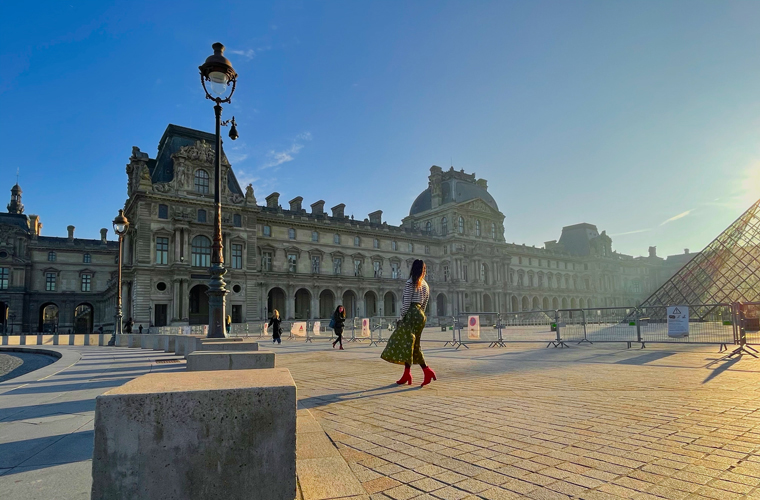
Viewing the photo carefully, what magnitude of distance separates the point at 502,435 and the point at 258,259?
1884 inches

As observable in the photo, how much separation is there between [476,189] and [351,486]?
75734mm

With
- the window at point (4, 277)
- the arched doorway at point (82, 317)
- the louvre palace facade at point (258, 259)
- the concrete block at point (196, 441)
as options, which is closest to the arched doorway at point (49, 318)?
the louvre palace facade at point (258, 259)

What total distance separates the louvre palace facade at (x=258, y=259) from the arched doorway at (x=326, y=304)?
198 mm

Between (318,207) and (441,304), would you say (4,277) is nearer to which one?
(318,207)

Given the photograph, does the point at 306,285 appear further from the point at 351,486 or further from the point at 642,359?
the point at 351,486

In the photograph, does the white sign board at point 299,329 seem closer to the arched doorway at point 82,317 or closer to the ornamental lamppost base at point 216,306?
the ornamental lamppost base at point 216,306

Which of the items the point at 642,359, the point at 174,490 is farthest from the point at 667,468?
the point at 642,359

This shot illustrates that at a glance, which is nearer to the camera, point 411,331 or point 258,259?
point 411,331

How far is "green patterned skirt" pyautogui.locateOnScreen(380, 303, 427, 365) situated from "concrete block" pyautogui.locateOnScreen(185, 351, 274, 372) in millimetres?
2180

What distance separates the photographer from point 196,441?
220 cm

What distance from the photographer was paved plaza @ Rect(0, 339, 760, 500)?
294 centimetres

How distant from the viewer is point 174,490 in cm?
218

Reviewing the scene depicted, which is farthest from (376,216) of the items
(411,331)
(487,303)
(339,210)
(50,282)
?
(411,331)

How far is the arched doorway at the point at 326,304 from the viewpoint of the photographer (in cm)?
5738
